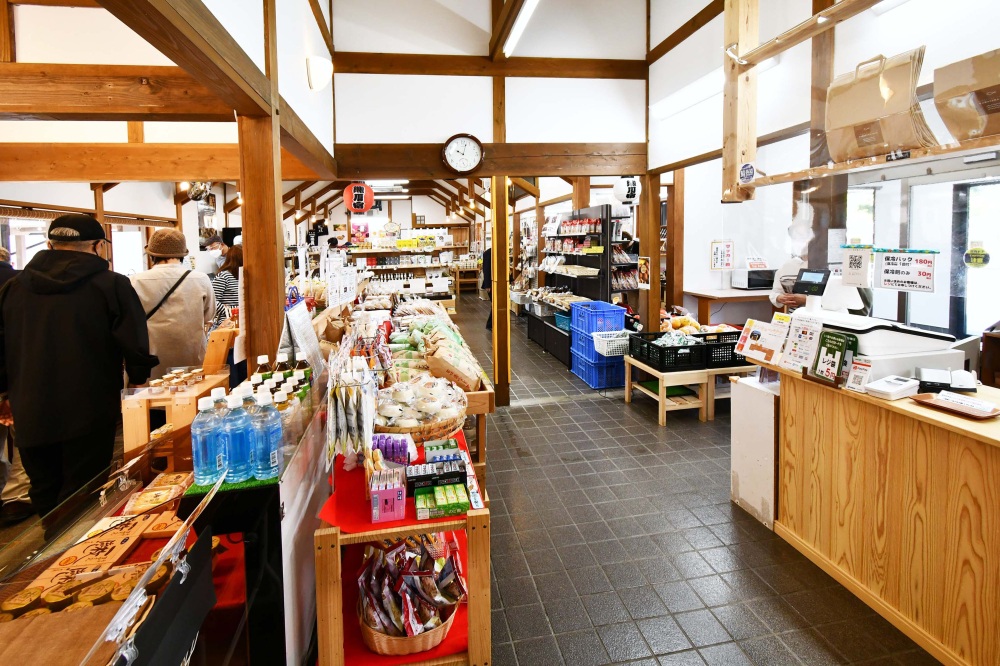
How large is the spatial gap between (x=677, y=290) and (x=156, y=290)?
22.3 ft

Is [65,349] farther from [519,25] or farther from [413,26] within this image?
[413,26]

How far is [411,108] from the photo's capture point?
570 cm

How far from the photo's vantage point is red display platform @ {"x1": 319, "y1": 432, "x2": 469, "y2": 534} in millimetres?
1956

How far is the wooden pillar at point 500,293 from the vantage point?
5855mm

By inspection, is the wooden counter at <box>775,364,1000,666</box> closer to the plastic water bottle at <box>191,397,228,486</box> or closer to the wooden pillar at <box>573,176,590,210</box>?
the plastic water bottle at <box>191,397,228,486</box>

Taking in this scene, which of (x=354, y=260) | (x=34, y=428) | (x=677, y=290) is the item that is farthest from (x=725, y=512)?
(x=354, y=260)

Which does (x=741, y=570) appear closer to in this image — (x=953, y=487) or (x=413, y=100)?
(x=953, y=487)

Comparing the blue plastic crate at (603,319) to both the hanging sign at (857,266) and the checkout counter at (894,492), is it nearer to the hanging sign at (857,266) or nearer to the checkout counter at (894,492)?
the checkout counter at (894,492)

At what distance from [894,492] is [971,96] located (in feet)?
5.29

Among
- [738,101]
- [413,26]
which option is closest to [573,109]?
[413,26]

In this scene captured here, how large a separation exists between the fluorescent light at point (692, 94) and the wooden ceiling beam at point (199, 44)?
11.4ft

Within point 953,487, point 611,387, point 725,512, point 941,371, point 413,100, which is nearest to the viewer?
point 953,487

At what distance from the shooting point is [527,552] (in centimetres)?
312

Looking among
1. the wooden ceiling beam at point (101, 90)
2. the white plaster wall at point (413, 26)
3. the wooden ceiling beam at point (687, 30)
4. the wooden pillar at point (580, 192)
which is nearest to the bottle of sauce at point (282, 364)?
the wooden ceiling beam at point (101, 90)
